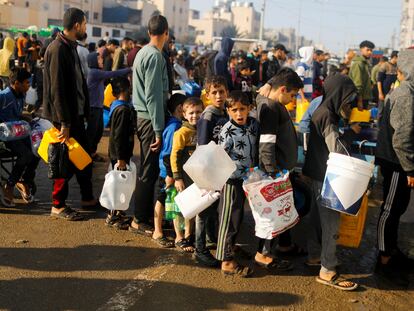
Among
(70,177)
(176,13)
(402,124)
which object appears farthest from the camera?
(176,13)

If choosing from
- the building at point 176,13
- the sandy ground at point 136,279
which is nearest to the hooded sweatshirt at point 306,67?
the sandy ground at point 136,279

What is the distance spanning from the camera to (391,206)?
14.6 feet

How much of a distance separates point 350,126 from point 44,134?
10.3 feet

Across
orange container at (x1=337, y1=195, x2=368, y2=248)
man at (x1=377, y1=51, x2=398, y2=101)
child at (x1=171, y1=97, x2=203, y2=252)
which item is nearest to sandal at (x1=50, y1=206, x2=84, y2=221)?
child at (x1=171, y1=97, x2=203, y2=252)

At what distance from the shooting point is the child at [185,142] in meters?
4.40

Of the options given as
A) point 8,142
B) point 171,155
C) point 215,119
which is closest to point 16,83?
point 8,142

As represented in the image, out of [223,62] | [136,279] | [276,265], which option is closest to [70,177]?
[136,279]

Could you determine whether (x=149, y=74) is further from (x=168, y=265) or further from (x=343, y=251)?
(x=343, y=251)

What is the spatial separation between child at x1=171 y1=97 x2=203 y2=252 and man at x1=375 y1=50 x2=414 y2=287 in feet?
5.60

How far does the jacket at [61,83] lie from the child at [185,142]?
1283 millimetres

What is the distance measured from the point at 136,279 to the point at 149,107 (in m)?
1.61

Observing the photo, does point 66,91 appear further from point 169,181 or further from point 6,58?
point 6,58

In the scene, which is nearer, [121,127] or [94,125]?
[121,127]

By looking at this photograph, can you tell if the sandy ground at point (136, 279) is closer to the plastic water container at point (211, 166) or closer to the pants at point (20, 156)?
the pants at point (20, 156)
